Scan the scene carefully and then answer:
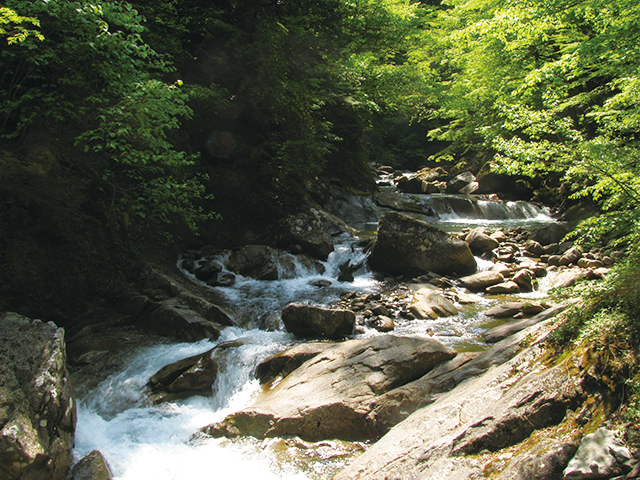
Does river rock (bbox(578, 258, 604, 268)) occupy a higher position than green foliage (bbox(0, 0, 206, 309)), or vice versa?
green foliage (bbox(0, 0, 206, 309))

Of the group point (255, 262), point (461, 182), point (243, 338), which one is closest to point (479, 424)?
point (243, 338)

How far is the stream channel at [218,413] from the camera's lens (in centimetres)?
376

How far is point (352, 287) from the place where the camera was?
9.63m

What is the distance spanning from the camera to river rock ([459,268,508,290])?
8922mm

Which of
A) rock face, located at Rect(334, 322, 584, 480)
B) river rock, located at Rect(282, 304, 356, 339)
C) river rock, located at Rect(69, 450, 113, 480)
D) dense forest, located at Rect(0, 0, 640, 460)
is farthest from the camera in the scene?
river rock, located at Rect(282, 304, 356, 339)

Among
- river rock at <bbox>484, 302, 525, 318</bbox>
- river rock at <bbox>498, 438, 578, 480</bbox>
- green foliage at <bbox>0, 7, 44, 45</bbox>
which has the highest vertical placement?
green foliage at <bbox>0, 7, 44, 45</bbox>

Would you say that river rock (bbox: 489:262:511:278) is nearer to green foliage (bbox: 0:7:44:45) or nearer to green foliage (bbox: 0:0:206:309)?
green foliage (bbox: 0:0:206:309)

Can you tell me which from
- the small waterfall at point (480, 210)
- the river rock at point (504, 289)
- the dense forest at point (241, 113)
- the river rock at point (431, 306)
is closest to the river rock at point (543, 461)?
the dense forest at point (241, 113)

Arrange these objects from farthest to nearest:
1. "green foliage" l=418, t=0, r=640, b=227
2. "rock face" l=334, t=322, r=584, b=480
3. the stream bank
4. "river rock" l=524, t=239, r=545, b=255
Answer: "river rock" l=524, t=239, r=545, b=255
"green foliage" l=418, t=0, r=640, b=227
the stream bank
"rock face" l=334, t=322, r=584, b=480

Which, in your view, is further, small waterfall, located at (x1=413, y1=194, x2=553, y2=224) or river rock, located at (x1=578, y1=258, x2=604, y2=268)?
small waterfall, located at (x1=413, y1=194, x2=553, y2=224)

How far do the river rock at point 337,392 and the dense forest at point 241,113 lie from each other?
7.20ft

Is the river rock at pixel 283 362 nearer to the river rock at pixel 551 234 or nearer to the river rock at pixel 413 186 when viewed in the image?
the river rock at pixel 551 234

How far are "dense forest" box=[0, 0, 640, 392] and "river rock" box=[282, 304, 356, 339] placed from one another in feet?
8.57

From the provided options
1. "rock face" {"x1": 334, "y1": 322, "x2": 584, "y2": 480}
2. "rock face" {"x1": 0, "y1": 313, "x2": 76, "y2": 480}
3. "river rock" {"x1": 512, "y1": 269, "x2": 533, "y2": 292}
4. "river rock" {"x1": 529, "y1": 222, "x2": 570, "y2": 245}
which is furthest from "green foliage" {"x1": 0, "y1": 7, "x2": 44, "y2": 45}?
"river rock" {"x1": 529, "y1": 222, "x2": 570, "y2": 245}
